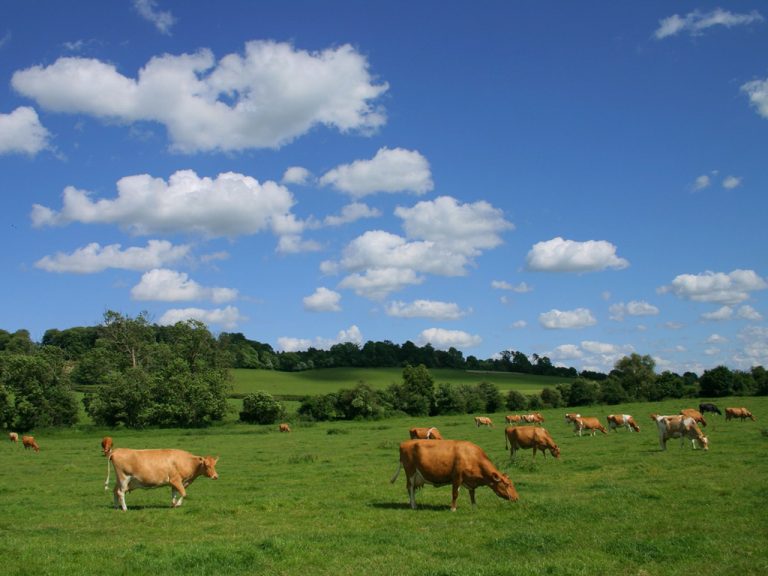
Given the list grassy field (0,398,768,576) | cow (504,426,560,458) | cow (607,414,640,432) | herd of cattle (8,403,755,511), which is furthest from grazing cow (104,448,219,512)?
cow (607,414,640,432)

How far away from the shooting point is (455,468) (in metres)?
15.8

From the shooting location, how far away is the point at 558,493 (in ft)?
59.9

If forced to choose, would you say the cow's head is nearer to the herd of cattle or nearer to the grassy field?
the herd of cattle

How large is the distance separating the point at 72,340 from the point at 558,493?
516 ft

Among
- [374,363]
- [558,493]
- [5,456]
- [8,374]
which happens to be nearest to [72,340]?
[374,363]

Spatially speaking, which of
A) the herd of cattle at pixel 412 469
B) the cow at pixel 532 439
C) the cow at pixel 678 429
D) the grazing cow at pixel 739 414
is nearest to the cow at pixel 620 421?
the grazing cow at pixel 739 414

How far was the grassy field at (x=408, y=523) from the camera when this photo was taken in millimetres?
10672

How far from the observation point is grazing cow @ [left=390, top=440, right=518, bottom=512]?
52.0 ft

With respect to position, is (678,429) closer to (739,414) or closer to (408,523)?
(408,523)

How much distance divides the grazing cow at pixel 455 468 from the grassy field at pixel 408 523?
1.81 ft

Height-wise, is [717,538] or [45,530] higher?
[717,538]

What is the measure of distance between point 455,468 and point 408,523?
7.43 feet

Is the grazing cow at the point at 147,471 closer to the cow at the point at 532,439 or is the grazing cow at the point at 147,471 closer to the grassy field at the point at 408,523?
the grassy field at the point at 408,523

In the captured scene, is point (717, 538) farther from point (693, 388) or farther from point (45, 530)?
point (693, 388)
